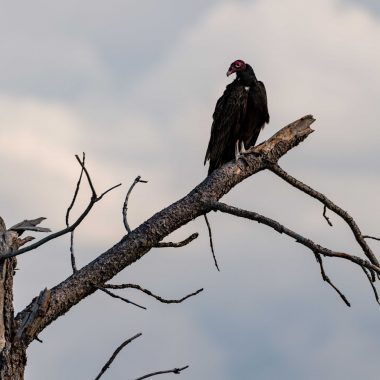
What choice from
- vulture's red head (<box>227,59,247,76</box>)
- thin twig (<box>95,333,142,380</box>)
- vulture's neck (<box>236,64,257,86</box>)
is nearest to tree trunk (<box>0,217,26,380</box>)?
thin twig (<box>95,333,142,380</box>)

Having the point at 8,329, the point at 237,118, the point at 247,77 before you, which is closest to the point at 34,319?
the point at 8,329

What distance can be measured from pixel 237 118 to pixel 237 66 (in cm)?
112

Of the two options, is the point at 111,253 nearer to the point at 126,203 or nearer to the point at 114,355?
the point at 126,203

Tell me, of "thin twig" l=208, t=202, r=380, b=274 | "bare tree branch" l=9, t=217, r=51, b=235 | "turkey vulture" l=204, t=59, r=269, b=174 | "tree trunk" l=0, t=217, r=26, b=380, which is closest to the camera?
"tree trunk" l=0, t=217, r=26, b=380

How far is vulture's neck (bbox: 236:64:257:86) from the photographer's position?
33.4 ft

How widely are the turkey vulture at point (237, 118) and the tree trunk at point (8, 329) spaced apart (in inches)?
157

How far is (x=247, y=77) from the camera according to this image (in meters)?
10.3

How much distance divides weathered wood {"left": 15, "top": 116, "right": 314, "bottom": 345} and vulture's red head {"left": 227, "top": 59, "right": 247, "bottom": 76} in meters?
3.44

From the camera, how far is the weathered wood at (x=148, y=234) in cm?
591

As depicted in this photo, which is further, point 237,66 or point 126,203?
point 237,66

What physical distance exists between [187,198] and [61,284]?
121cm

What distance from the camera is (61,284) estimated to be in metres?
6.02

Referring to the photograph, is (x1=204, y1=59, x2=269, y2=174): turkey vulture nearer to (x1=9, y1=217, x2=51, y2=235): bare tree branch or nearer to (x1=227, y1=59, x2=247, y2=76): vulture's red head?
(x1=227, y1=59, x2=247, y2=76): vulture's red head

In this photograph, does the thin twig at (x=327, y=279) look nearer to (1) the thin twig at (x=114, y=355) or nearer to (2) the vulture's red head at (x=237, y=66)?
(1) the thin twig at (x=114, y=355)
